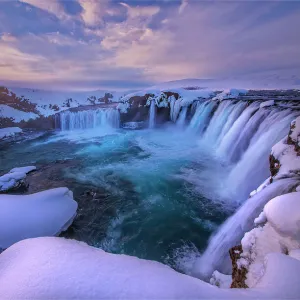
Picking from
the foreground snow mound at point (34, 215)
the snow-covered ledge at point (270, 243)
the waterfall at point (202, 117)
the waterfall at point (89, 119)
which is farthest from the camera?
the waterfall at point (89, 119)

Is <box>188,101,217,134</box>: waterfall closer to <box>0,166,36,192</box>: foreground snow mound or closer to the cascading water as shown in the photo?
the cascading water

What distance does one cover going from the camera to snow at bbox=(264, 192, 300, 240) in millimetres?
Result: 2158

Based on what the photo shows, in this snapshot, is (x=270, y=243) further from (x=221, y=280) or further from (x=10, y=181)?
(x=10, y=181)

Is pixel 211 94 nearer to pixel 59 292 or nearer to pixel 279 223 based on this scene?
pixel 279 223

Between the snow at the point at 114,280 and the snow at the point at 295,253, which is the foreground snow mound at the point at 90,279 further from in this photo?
the snow at the point at 295,253

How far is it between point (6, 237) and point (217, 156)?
9011mm

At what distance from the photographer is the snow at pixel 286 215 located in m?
2.16

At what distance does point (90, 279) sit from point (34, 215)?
3.54 metres

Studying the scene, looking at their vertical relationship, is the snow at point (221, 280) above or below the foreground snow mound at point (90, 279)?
below

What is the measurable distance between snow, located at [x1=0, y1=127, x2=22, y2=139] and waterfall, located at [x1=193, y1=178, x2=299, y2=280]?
59.8 ft

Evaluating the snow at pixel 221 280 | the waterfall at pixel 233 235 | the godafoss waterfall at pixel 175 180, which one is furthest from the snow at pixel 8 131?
the snow at pixel 221 280

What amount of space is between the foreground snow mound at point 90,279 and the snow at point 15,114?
20.8m

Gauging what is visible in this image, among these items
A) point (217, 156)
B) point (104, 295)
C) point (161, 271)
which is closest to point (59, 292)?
point (104, 295)

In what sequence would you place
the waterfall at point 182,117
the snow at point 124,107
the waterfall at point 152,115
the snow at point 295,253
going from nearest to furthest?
the snow at point 295,253
the waterfall at point 182,117
the waterfall at point 152,115
the snow at point 124,107
